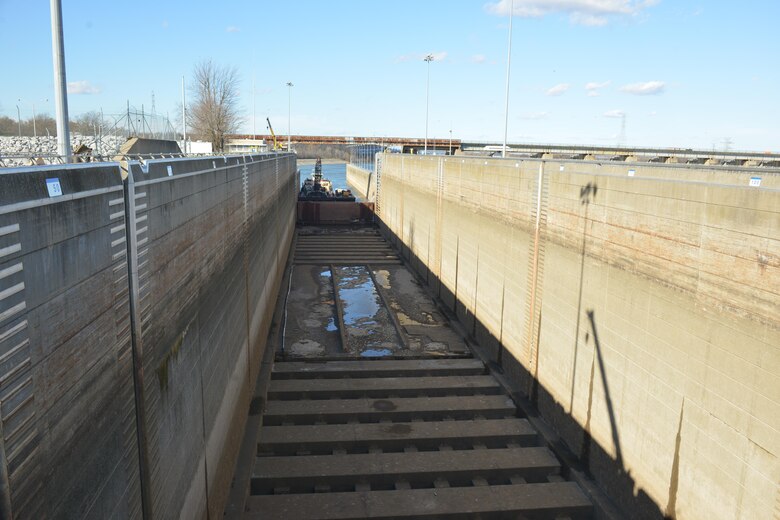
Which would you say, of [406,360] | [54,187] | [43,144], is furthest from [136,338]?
[406,360]

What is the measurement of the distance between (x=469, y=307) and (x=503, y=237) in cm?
355

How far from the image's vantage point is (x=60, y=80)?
5.18 m

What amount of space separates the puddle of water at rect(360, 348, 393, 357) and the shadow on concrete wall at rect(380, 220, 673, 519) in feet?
7.75

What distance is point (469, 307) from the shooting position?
17.7m

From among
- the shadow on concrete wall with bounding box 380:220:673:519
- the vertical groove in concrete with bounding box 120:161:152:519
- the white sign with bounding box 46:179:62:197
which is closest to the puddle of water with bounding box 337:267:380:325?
the shadow on concrete wall with bounding box 380:220:673:519

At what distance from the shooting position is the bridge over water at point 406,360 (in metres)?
3.29

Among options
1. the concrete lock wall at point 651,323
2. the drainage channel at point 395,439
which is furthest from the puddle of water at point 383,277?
the concrete lock wall at point 651,323

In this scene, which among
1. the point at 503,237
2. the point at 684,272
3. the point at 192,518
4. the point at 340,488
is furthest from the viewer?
the point at 503,237

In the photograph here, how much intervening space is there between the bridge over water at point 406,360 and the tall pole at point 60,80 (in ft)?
2.96

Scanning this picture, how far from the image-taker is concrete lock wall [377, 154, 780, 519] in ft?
20.5

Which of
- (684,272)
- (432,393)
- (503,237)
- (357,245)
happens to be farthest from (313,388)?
(357,245)

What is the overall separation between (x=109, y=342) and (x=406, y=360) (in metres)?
11.8

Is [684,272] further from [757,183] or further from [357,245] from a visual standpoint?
[357,245]

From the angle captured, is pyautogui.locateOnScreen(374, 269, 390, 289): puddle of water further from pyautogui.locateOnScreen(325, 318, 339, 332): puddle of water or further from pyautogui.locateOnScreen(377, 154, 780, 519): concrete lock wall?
pyautogui.locateOnScreen(377, 154, 780, 519): concrete lock wall
